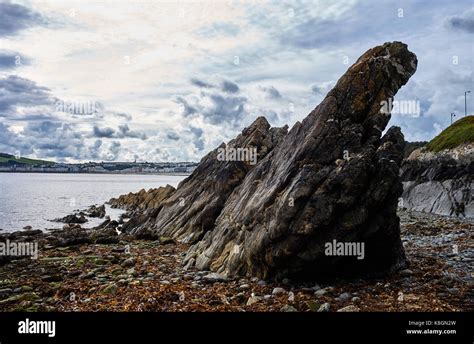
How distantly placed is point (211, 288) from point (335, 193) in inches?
266

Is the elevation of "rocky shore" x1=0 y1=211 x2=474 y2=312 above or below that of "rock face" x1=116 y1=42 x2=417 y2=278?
below

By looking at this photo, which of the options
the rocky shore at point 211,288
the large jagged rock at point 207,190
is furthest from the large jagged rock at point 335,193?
the large jagged rock at point 207,190

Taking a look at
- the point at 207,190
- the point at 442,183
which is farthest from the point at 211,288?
the point at 442,183

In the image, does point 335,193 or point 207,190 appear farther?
point 207,190

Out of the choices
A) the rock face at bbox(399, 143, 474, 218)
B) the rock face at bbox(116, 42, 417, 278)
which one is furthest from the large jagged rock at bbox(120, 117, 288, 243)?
the rock face at bbox(399, 143, 474, 218)

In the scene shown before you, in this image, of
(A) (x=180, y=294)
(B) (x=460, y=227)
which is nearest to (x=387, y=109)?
(A) (x=180, y=294)

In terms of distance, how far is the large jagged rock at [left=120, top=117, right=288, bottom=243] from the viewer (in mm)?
35406

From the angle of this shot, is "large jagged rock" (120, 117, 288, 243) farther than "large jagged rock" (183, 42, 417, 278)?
Yes

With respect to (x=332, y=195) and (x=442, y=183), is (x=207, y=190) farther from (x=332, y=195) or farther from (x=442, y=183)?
(x=442, y=183)

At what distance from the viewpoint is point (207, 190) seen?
39.0 metres

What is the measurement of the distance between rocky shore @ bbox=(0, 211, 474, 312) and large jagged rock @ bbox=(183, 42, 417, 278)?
3.02 ft

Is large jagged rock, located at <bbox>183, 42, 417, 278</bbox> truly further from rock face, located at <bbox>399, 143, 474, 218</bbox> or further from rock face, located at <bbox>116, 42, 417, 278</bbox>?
rock face, located at <bbox>399, 143, 474, 218</bbox>
